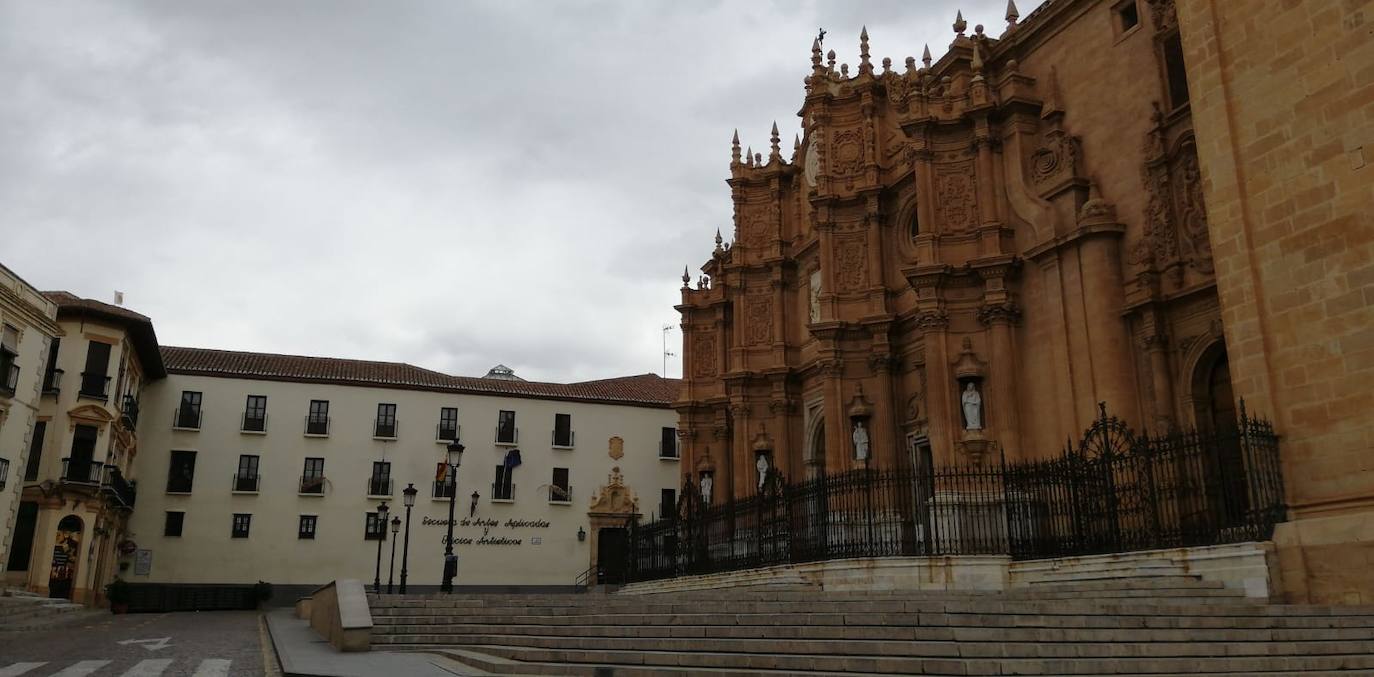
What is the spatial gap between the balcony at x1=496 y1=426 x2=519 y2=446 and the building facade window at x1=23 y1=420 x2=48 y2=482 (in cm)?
1573

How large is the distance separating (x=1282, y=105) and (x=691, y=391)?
22898mm

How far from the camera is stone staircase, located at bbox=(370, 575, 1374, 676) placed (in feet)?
31.2

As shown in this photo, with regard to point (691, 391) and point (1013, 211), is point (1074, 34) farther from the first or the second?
point (691, 391)

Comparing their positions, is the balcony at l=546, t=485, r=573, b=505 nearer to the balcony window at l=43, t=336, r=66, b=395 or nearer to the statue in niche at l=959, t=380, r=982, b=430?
the balcony window at l=43, t=336, r=66, b=395

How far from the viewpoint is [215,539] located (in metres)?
37.1

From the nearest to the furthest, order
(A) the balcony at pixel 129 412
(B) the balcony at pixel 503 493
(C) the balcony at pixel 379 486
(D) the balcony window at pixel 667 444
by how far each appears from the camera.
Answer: (A) the balcony at pixel 129 412 → (C) the balcony at pixel 379 486 → (B) the balcony at pixel 503 493 → (D) the balcony window at pixel 667 444

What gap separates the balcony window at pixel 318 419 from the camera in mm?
39062

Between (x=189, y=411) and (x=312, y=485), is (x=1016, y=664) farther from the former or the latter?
(x=189, y=411)

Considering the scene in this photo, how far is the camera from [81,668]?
12367mm

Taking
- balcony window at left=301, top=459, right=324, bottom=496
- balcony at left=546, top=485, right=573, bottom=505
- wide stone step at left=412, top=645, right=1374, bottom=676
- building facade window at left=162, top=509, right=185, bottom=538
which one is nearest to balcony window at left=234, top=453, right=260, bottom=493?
balcony window at left=301, top=459, right=324, bottom=496

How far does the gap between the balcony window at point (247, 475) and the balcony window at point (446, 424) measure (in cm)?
672

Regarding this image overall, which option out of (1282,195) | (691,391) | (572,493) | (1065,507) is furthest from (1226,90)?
(572,493)

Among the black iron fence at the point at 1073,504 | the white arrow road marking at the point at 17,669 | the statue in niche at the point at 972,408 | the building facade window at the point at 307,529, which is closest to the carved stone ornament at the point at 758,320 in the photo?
the black iron fence at the point at 1073,504

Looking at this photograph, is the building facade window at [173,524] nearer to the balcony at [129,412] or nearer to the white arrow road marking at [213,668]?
the balcony at [129,412]
